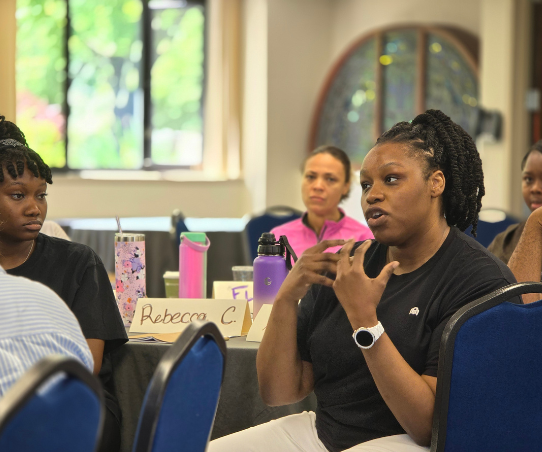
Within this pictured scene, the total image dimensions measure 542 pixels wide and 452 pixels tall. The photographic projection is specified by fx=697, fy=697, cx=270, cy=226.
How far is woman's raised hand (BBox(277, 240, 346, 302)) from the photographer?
145 centimetres

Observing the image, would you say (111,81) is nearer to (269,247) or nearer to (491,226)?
(491,226)

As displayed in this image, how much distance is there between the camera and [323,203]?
3352 mm

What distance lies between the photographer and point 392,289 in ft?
4.98

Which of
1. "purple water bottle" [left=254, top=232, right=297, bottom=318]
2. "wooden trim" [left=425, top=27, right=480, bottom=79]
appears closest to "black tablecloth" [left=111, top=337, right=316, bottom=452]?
"purple water bottle" [left=254, top=232, right=297, bottom=318]

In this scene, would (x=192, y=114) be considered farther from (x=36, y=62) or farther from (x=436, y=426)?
(x=436, y=426)

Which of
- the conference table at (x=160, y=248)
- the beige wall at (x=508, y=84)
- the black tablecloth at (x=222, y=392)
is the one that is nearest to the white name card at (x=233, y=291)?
the black tablecloth at (x=222, y=392)

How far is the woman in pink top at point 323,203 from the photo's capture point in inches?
130

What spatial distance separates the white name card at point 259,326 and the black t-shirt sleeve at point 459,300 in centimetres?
52

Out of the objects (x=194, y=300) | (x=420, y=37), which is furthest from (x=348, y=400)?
(x=420, y=37)

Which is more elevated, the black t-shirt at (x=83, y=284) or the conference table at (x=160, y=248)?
the black t-shirt at (x=83, y=284)

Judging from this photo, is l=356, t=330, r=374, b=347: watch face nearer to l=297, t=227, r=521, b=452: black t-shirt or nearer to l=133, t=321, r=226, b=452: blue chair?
l=297, t=227, r=521, b=452: black t-shirt

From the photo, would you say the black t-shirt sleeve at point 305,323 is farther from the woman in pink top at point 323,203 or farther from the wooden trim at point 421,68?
the wooden trim at point 421,68

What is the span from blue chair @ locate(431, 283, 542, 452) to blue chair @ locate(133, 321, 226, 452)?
0.45m

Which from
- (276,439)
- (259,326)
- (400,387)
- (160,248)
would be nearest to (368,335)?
(400,387)
